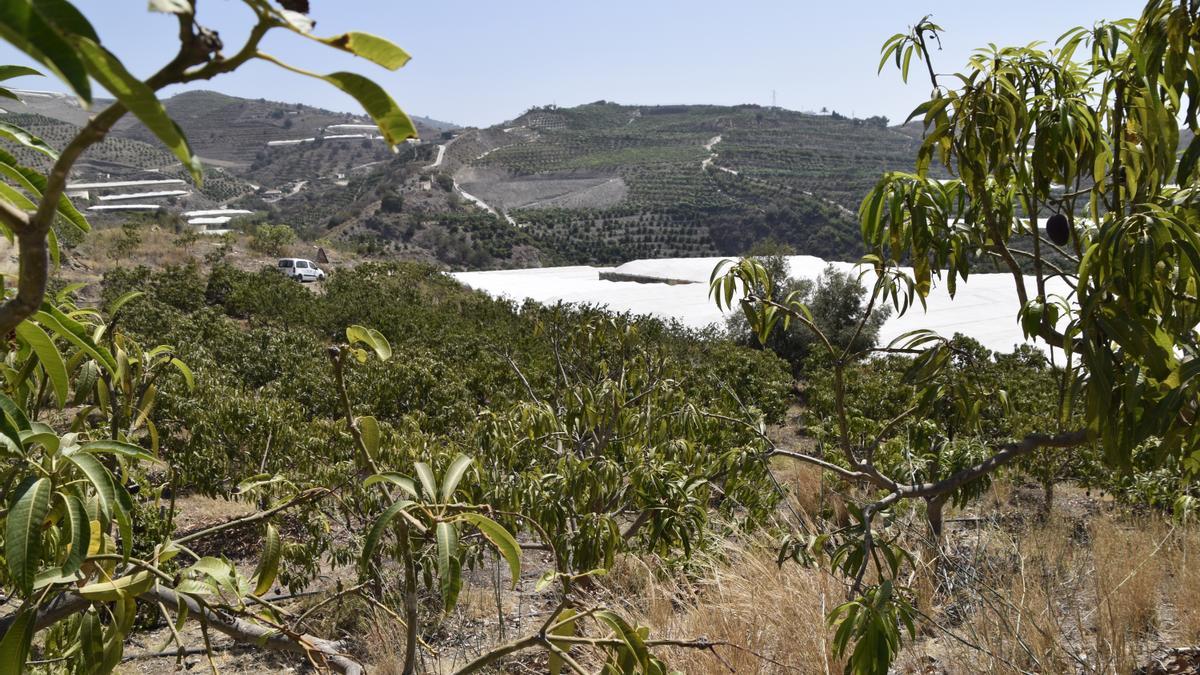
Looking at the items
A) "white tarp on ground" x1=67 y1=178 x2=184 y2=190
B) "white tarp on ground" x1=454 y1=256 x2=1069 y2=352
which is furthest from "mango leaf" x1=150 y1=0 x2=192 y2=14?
"white tarp on ground" x1=67 y1=178 x2=184 y2=190

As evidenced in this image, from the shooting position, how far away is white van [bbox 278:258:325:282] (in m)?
19.1

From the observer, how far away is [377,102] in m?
0.54

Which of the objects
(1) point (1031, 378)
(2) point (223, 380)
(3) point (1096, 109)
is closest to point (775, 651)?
(3) point (1096, 109)

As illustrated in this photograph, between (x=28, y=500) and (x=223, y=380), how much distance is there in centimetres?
769

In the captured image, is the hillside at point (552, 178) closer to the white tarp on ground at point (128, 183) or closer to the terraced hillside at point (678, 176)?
the terraced hillside at point (678, 176)

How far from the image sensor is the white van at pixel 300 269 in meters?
19.1

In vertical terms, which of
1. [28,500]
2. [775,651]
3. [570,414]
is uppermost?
[28,500]

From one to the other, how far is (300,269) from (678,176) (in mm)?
37303

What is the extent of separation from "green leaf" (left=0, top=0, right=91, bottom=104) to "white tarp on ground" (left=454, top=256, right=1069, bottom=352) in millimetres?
12870

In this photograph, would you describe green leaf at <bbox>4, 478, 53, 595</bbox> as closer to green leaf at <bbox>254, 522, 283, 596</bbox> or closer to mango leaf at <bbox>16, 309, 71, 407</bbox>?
mango leaf at <bbox>16, 309, 71, 407</bbox>

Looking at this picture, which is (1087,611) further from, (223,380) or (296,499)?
(223,380)

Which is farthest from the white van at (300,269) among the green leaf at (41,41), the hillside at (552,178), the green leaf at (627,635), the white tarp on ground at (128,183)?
the white tarp on ground at (128,183)

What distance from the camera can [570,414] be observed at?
352cm

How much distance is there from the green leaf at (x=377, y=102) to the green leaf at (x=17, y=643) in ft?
2.23
